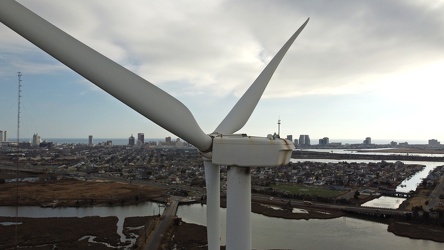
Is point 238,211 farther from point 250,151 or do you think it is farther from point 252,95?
point 252,95

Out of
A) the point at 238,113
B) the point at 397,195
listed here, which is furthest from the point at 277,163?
the point at 397,195

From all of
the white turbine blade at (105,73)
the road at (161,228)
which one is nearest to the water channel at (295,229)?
the road at (161,228)

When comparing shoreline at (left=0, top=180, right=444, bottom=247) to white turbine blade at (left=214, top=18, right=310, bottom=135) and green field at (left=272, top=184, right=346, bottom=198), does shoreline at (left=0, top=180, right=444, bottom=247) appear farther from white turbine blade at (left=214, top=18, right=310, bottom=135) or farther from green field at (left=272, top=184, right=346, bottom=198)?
white turbine blade at (left=214, top=18, right=310, bottom=135)

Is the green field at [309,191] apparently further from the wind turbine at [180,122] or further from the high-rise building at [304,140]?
the high-rise building at [304,140]

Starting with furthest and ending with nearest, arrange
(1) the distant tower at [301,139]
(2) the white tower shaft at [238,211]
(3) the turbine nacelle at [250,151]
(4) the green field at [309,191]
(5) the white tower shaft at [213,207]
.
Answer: (1) the distant tower at [301,139]
(4) the green field at [309,191]
(5) the white tower shaft at [213,207]
(2) the white tower shaft at [238,211]
(3) the turbine nacelle at [250,151]

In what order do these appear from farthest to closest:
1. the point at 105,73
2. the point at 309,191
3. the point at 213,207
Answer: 1. the point at 309,191
2. the point at 213,207
3. the point at 105,73

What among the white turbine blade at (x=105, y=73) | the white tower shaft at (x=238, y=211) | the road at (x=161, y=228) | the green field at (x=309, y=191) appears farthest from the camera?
the green field at (x=309, y=191)

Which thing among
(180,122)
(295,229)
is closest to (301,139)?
(295,229)

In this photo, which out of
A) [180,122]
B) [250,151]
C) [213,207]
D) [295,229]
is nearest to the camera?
[180,122]

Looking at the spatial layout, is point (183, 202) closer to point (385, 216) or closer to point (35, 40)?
point (385, 216)
